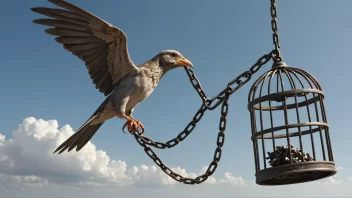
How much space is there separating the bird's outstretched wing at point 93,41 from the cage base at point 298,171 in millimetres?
2057

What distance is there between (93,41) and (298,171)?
267 cm

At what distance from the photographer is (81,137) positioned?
4270 mm

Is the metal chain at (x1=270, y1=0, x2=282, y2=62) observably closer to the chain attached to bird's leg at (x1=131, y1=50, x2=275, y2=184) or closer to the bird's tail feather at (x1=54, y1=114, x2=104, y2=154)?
the chain attached to bird's leg at (x1=131, y1=50, x2=275, y2=184)

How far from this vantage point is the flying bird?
3.72 m

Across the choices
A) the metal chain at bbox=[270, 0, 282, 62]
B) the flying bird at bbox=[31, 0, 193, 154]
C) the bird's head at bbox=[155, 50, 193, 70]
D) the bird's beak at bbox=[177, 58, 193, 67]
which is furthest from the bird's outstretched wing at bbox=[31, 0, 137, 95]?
the metal chain at bbox=[270, 0, 282, 62]

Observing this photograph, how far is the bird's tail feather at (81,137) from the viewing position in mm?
4031

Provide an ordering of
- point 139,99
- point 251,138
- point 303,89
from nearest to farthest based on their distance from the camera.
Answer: point 303,89
point 251,138
point 139,99

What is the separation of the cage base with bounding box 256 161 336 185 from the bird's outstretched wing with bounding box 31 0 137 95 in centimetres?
206

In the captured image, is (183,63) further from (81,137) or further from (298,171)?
(298,171)

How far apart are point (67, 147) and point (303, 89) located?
111 inches

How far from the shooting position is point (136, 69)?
409cm

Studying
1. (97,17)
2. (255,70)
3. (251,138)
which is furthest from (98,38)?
(251,138)

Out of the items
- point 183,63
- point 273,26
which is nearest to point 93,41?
point 183,63

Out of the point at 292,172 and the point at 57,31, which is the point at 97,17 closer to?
the point at 57,31
